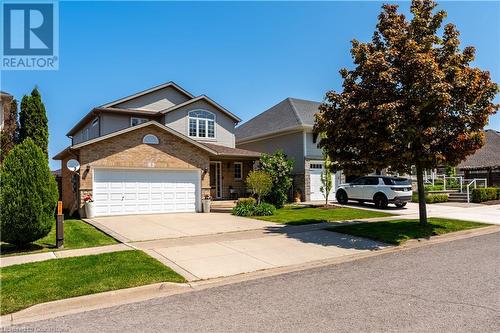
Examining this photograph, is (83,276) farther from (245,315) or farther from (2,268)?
(245,315)

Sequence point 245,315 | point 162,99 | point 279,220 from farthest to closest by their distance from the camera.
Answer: point 162,99 < point 279,220 < point 245,315

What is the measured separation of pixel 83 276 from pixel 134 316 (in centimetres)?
225

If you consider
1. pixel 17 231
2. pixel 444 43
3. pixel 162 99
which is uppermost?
pixel 162 99

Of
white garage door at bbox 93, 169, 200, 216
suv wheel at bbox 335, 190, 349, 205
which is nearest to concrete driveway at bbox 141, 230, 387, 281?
white garage door at bbox 93, 169, 200, 216

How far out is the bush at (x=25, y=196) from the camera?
8836mm

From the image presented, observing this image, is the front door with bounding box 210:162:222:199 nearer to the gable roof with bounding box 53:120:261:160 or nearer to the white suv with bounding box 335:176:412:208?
the gable roof with bounding box 53:120:261:160

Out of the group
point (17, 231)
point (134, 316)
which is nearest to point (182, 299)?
point (134, 316)

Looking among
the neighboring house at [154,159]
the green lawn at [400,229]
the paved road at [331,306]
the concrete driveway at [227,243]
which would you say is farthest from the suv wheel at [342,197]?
the paved road at [331,306]

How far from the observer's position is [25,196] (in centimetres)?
897

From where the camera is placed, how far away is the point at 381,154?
11.5 m

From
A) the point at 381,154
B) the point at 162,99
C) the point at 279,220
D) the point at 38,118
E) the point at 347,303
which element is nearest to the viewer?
the point at 347,303

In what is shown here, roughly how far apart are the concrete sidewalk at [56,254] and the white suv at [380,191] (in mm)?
15581

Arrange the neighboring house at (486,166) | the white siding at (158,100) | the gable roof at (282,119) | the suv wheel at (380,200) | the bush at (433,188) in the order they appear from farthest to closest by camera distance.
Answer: the neighboring house at (486,166) < the bush at (433,188) < the gable roof at (282,119) < the white siding at (158,100) < the suv wheel at (380,200)

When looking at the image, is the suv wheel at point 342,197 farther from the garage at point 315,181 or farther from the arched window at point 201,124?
the arched window at point 201,124
